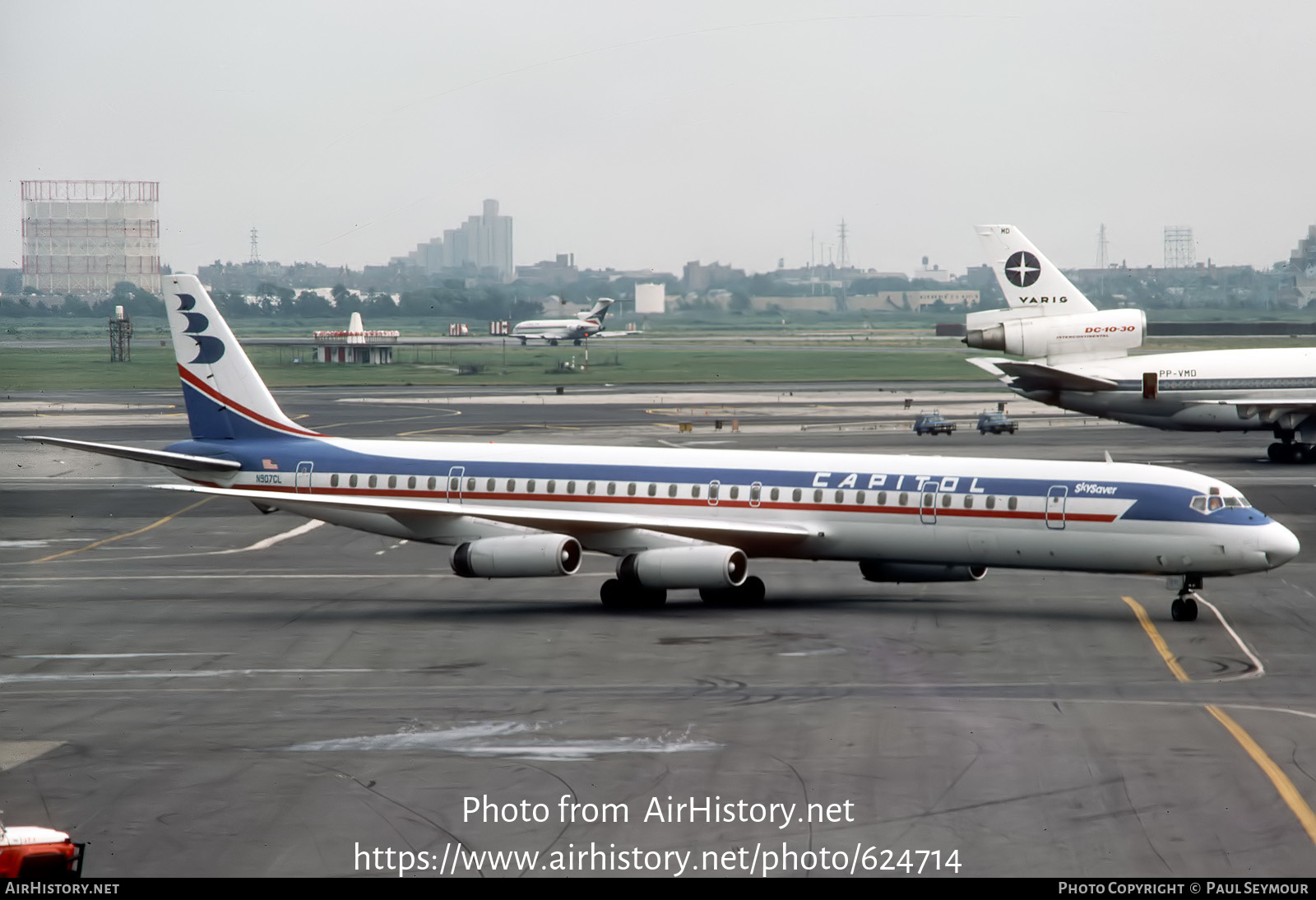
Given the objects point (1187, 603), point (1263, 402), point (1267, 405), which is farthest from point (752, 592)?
point (1263, 402)

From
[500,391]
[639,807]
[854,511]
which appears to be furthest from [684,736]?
[500,391]

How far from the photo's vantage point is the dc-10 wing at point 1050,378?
77125 mm

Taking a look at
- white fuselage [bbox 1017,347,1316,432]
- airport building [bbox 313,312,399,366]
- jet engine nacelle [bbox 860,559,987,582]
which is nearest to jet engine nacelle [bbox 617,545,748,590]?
jet engine nacelle [bbox 860,559,987,582]

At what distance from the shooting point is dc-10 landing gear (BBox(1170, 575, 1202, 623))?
117 ft

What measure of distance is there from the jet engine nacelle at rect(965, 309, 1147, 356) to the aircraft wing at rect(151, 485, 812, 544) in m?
45.1

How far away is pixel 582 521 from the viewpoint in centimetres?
3866

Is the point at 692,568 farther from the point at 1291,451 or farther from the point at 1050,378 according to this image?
the point at 1291,451

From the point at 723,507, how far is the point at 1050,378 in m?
42.5

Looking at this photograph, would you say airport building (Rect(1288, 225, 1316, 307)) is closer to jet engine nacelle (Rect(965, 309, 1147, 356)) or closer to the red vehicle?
jet engine nacelle (Rect(965, 309, 1147, 356))

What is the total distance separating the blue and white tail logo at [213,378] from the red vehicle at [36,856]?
30.7m

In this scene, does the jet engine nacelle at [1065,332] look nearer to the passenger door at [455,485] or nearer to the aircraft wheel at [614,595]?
the passenger door at [455,485]

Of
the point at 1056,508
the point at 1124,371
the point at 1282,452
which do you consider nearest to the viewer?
the point at 1056,508

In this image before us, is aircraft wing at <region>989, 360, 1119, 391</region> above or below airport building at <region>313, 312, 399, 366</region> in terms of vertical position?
below

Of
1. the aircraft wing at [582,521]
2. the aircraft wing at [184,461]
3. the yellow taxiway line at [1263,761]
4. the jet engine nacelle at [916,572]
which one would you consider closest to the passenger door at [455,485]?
the aircraft wing at [582,521]
